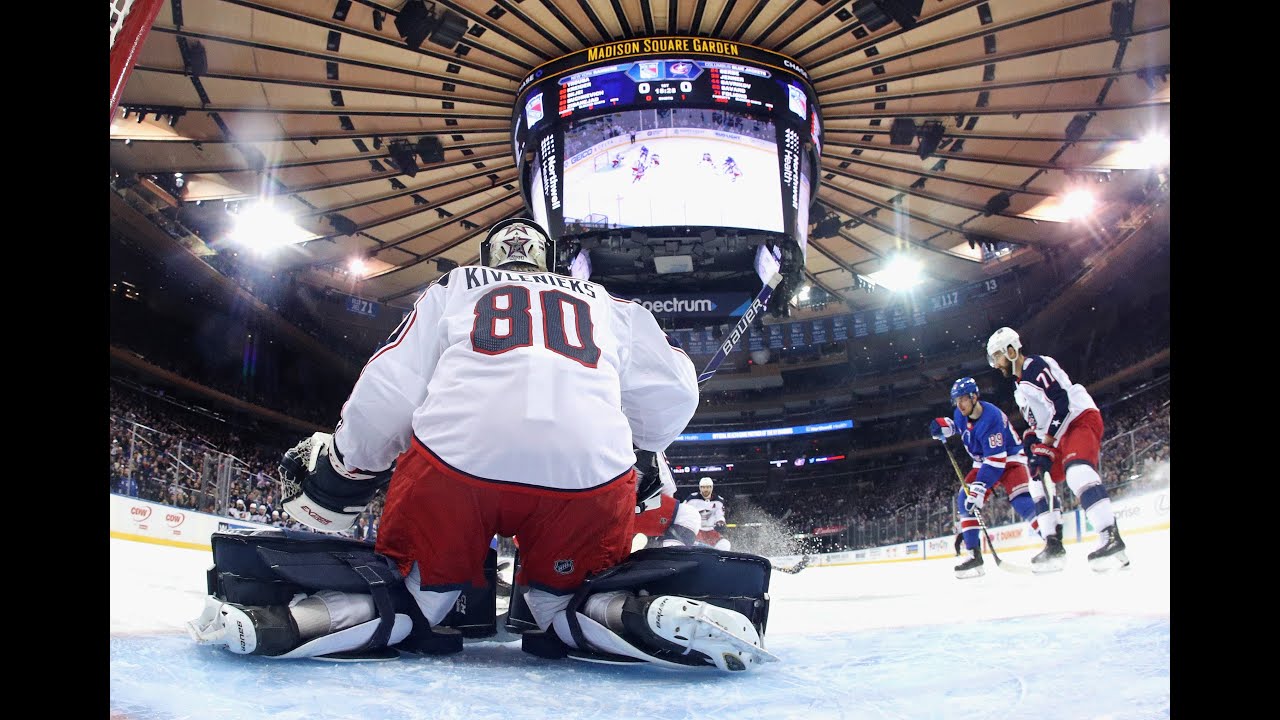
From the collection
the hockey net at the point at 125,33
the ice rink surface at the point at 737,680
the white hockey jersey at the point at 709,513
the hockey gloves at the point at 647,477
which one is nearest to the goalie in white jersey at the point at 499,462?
the ice rink surface at the point at 737,680

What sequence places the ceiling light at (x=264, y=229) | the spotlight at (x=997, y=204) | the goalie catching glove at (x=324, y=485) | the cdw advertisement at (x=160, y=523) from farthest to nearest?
the ceiling light at (x=264, y=229) → the spotlight at (x=997, y=204) → the cdw advertisement at (x=160, y=523) → the goalie catching glove at (x=324, y=485)


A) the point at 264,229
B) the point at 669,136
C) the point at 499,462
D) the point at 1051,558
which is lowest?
the point at 1051,558

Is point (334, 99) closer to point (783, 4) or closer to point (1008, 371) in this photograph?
point (783, 4)

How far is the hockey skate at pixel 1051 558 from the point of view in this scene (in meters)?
4.40

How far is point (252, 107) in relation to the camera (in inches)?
253

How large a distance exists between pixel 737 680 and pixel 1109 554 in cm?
296

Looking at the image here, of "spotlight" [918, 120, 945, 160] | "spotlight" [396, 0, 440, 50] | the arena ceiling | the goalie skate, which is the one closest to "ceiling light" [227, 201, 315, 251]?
the arena ceiling

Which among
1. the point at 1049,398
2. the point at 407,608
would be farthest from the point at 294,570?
the point at 1049,398

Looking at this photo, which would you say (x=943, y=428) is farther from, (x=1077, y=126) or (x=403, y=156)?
(x=403, y=156)

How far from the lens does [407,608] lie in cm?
200

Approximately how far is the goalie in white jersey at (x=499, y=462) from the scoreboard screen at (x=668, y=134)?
388cm

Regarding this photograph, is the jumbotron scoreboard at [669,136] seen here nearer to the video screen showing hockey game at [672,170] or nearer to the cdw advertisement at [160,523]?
the video screen showing hockey game at [672,170]

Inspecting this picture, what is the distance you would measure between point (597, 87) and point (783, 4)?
1.52 m

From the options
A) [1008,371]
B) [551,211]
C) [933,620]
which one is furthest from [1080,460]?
[551,211]
